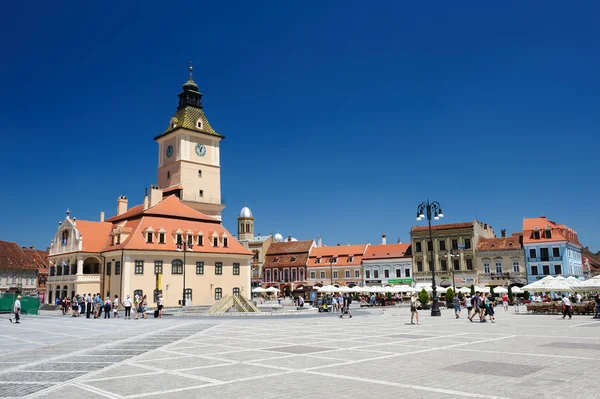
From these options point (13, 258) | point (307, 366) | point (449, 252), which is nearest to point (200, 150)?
point (13, 258)

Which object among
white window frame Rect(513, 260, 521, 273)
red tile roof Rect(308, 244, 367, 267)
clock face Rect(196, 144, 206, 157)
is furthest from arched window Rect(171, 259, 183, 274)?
white window frame Rect(513, 260, 521, 273)

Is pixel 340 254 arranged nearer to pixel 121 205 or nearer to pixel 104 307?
pixel 121 205

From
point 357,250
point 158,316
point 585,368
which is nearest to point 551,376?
point 585,368

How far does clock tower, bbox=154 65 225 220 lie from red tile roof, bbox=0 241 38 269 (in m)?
29.1

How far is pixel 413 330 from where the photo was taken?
2283 cm

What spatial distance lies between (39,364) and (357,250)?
244 feet

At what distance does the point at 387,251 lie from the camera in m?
81.8

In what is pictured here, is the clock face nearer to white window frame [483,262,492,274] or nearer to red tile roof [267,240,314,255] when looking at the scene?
red tile roof [267,240,314,255]

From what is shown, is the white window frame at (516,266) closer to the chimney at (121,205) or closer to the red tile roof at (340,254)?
the red tile roof at (340,254)

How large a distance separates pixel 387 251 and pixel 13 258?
197 ft

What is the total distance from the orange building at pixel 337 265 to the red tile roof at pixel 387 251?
4.37 feet

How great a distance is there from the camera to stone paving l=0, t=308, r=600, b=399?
928 cm

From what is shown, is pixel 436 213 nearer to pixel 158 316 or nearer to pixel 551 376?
pixel 158 316

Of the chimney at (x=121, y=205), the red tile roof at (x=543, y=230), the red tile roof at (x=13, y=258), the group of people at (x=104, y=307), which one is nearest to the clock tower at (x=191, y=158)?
the chimney at (x=121, y=205)
